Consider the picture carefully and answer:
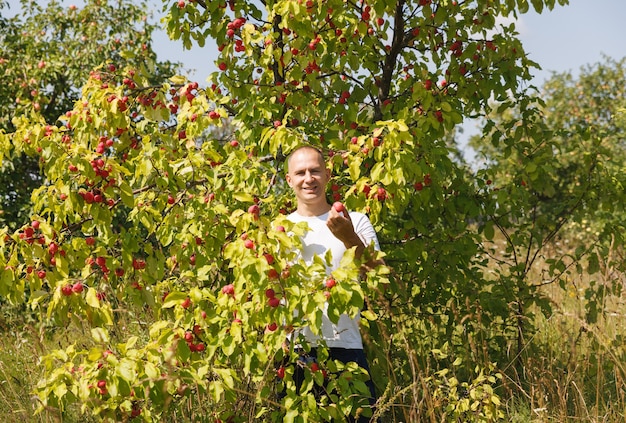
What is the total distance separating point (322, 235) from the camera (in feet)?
10.1

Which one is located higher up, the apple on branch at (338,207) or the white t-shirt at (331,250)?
the apple on branch at (338,207)

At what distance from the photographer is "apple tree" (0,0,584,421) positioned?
2828 millimetres

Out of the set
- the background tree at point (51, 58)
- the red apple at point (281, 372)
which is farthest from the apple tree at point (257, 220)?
the background tree at point (51, 58)

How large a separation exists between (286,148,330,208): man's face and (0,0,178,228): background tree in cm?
520

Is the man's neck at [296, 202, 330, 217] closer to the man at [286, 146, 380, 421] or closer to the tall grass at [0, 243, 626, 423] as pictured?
the man at [286, 146, 380, 421]

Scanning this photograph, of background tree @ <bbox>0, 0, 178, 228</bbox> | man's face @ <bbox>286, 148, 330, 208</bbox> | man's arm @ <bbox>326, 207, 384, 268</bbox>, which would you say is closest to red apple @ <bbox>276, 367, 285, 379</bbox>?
man's arm @ <bbox>326, 207, 384, 268</bbox>

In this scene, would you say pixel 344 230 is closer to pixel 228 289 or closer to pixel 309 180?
pixel 309 180

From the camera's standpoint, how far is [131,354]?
2.87 metres

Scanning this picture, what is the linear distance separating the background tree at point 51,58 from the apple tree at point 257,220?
4004 millimetres

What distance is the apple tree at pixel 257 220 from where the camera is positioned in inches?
111

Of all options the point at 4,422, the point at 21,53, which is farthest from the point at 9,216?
the point at 4,422

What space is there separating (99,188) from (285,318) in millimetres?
1490

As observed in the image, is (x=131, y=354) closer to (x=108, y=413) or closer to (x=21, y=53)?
(x=108, y=413)

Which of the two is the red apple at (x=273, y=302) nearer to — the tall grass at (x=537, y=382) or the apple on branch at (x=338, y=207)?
the apple on branch at (x=338, y=207)
